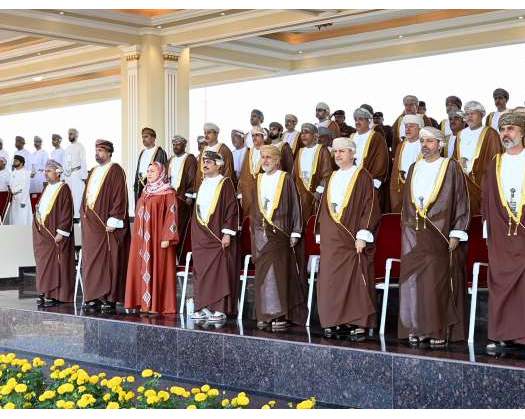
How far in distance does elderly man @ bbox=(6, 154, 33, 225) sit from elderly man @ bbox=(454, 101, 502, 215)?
302 inches

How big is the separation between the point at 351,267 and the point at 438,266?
2.21 feet

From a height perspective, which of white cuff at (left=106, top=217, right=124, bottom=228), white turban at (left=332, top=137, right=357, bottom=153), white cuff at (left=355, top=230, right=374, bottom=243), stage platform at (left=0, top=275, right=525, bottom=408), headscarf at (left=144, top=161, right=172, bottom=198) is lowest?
stage platform at (left=0, top=275, right=525, bottom=408)

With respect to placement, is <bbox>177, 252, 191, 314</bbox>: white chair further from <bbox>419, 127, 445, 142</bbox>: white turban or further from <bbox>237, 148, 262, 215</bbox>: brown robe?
<bbox>419, 127, 445, 142</bbox>: white turban

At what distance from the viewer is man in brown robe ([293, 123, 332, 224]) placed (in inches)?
380

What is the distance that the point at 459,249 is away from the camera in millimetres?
6418

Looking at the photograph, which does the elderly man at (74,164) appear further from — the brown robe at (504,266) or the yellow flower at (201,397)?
the yellow flower at (201,397)

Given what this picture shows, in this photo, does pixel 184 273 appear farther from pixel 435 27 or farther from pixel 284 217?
pixel 435 27

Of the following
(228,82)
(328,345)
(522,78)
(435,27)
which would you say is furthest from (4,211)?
(328,345)

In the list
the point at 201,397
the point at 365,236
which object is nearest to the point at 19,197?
the point at 365,236

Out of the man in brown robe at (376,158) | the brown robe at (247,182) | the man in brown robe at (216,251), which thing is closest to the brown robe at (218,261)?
the man in brown robe at (216,251)

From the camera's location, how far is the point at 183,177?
10711 mm

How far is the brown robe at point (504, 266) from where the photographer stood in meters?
5.95

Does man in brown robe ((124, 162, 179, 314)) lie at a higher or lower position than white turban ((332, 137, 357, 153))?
lower

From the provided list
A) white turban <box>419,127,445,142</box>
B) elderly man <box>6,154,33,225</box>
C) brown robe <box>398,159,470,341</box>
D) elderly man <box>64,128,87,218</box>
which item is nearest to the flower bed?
brown robe <box>398,159,470,341</box>
